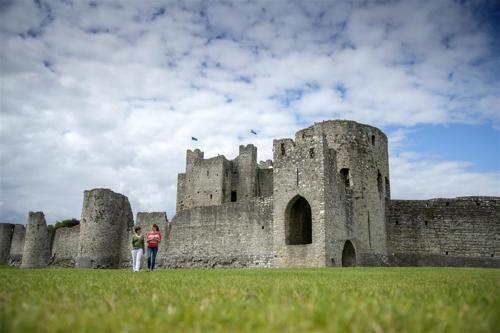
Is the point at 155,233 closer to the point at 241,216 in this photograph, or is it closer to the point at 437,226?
the point at 241,216

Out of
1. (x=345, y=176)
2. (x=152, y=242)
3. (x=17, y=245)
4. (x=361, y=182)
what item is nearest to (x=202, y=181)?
(x=345, y=176)

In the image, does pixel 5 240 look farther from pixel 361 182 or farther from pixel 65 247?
pixel 361 182

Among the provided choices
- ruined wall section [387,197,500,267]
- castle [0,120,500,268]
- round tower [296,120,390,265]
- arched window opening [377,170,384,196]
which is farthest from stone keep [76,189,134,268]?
ruined wall section [387,197,500,267]

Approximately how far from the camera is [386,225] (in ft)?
88.8

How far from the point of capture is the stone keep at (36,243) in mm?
37500

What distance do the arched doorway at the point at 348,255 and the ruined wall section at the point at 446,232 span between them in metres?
4.15

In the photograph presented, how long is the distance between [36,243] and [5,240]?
8.92 meters

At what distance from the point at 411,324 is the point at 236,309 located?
1.45 metres

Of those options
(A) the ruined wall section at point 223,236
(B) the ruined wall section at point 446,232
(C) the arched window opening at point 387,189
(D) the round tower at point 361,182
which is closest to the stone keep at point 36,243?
(A) the ruined wall section at point 223,236

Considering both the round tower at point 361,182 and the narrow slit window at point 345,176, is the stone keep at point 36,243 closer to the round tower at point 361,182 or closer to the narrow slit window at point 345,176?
the round tower at point 361,182

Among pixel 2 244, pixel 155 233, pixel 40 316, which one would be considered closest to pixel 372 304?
pixel 40 316

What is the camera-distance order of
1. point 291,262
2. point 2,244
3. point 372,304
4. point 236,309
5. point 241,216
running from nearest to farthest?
point 236,309, point 372,304, point 291,262, point 241,216, point 2,244

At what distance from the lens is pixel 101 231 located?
31.7 m

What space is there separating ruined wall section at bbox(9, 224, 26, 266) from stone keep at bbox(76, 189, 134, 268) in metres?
15.0
